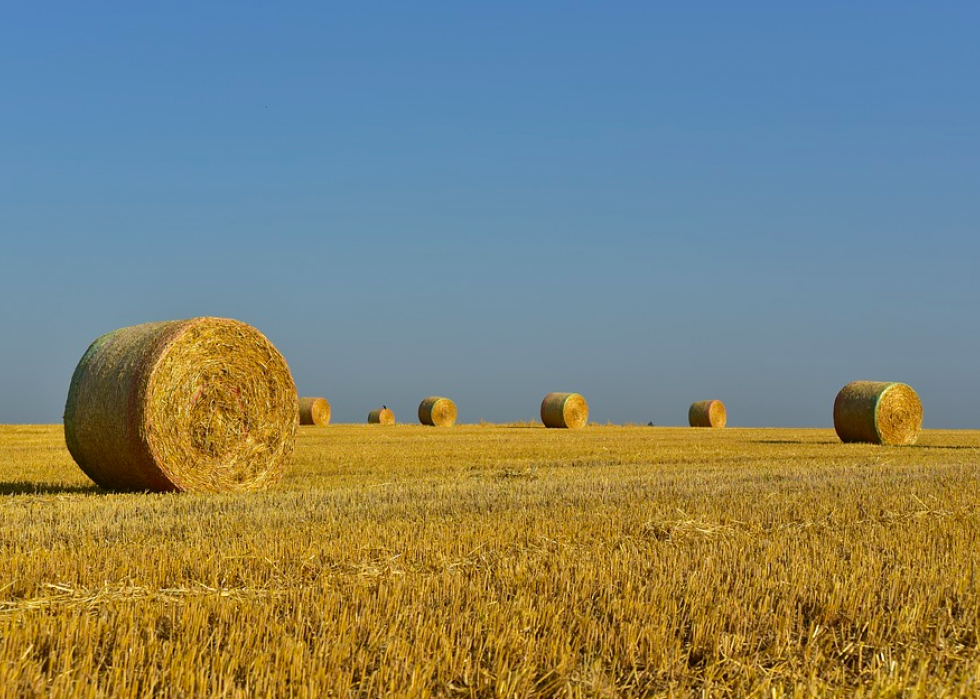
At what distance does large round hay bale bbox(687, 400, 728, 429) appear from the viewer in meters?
37.2

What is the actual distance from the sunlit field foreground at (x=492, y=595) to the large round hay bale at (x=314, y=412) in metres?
26.6

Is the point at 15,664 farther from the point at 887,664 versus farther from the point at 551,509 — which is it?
the point at 551,509

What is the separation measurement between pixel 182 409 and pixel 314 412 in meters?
25.4

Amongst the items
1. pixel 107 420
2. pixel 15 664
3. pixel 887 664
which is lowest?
pixel 887 664

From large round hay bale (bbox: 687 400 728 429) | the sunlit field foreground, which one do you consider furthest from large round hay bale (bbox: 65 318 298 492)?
large round hay bale (bbox: 687 400 728 429)

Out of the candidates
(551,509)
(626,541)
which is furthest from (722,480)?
(626,541)

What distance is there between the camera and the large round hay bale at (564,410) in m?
33.5

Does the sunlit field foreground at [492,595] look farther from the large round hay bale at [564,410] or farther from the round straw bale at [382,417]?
the round straw bale at [382,417]

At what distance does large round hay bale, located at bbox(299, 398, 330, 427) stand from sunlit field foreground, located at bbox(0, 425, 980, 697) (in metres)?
26.6

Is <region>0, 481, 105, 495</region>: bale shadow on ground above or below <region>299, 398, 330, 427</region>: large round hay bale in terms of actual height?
below

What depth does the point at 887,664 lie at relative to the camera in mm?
3920

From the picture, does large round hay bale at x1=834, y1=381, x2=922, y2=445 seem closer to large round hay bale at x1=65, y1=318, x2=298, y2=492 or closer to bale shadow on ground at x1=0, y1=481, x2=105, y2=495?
large round hay bale at x1=65, y1=318, x2=298, y2=492

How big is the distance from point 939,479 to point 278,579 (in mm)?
8923

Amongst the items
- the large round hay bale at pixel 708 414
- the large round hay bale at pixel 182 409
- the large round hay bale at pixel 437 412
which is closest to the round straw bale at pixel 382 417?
the large round hay bale at pixel 437 412
